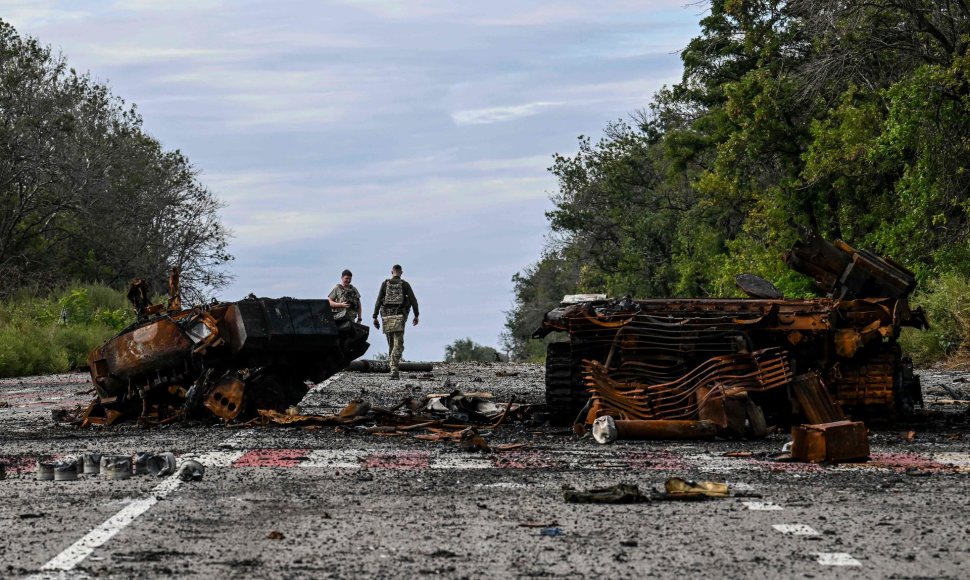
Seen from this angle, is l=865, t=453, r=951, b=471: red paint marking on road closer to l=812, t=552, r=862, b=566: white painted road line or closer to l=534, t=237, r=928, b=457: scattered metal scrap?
l=534, t=237, r=928, b=457: scattered metal scrap

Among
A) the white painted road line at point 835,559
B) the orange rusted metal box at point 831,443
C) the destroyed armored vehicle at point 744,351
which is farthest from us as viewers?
the destroyed armored vehicle at point 744,351

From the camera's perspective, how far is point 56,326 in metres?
41.3

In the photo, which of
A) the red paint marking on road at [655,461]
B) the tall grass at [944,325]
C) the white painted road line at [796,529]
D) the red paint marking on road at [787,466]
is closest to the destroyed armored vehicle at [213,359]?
the red paint marking on road at [655,461]

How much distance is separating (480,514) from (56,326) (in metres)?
33.8

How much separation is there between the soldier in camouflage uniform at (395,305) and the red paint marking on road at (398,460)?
47.0 feet

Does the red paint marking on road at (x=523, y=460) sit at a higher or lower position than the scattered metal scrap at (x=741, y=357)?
lower

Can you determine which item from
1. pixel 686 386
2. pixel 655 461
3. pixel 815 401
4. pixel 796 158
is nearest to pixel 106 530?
pixel 655 461

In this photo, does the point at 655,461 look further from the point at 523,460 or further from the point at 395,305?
the point at 395,305

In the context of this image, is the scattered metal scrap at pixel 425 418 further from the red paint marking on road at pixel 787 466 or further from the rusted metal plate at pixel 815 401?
the red paint marking on road at pixel 787 466

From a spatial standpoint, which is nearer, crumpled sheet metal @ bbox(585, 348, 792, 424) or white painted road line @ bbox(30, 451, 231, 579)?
white painted road line @ bbox(30, 451, 231, 579)

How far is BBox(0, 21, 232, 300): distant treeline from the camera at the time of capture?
187 feet

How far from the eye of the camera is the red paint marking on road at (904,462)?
12.2 meters

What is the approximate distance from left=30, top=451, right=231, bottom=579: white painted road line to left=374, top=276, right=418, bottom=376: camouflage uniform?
16.8 metres

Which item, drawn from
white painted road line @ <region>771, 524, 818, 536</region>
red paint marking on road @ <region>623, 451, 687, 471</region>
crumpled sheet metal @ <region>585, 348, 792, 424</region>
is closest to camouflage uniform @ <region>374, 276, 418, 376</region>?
crumpled sheet metal @ <region>585, 348, 792, 424</region>
